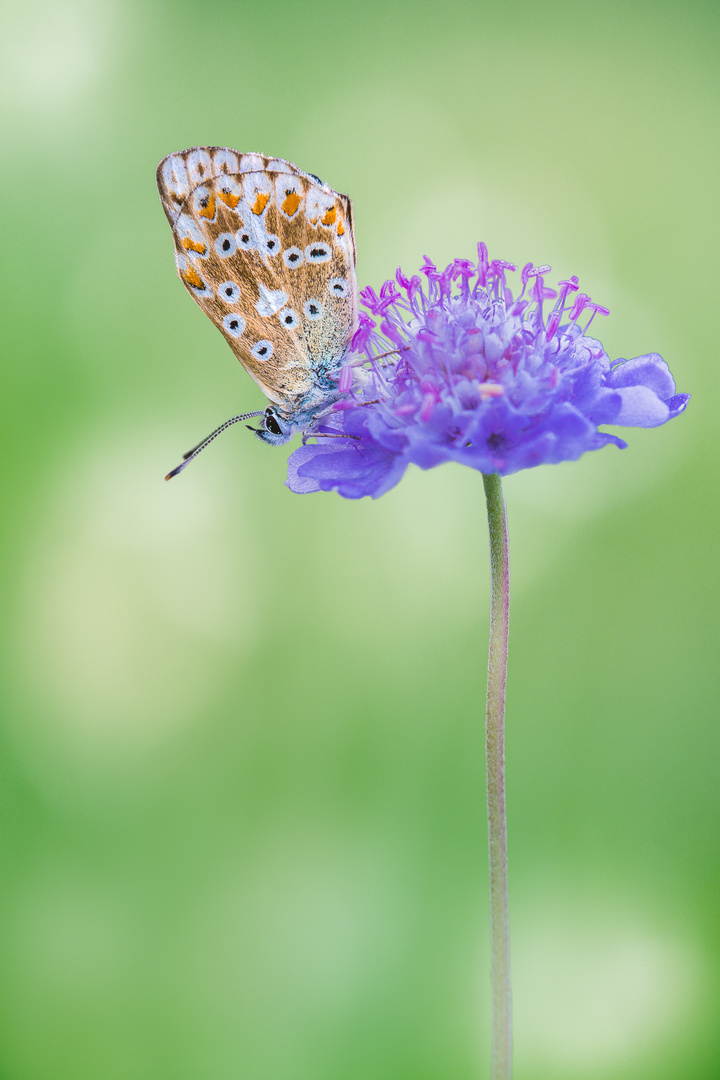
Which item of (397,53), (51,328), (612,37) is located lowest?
(51,328)

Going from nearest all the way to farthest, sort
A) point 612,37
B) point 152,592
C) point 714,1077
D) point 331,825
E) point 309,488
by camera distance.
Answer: point 309,488 < point 714,1077 < point 331,825 < point 152,592 < point 612,37

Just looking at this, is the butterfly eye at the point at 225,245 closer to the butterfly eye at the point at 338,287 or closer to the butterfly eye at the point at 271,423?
the butterfly eye at the point at 338,287

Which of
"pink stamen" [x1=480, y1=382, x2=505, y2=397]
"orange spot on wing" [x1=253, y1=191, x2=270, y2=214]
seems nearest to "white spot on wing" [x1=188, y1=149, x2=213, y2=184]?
"orange spot on wing" [x1=253, y1=191, x2=270, y2=214]

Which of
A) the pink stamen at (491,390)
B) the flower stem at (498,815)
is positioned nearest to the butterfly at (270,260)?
the pink stamen at (491,390)

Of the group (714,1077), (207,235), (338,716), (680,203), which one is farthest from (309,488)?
(680,203)

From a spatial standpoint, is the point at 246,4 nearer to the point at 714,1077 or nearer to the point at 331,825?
the point at 331,825

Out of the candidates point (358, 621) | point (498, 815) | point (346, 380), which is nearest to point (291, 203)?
point (346, 380)
